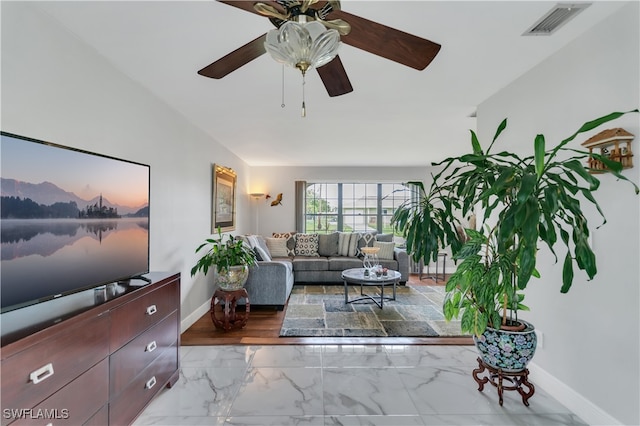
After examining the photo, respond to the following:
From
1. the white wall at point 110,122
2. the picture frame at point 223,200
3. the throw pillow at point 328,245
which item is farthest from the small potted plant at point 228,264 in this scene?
the throw pillow at point 328,245

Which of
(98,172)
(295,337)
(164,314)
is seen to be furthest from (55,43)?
(295,337)

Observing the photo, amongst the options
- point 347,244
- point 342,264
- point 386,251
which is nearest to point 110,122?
point 342,264

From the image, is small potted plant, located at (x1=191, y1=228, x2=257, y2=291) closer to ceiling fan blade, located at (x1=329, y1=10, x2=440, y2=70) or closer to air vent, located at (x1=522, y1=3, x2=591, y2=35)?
ceiling fan blade, located at (x1=329, y1=10, x2=440, y2=70)

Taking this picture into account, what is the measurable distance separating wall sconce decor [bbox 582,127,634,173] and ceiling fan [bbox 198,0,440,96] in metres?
1.06

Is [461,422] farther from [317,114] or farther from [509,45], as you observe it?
[317,114]

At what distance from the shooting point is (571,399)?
2002 millimetres

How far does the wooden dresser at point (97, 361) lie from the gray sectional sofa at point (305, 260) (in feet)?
5.97

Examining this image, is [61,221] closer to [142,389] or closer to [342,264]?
[142,389]

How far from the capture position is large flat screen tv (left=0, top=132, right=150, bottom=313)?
1216 millimetres

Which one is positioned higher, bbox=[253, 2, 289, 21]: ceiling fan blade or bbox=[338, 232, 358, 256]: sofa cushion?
bbox=[253, 2, 289, 21]: ceiling fan blade

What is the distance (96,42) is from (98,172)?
892 mm

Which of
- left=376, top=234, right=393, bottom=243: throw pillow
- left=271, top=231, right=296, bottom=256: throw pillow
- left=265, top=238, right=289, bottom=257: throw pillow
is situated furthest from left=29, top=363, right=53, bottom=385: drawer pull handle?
left=376, top=234, right=393, bottom=243: throw pillow

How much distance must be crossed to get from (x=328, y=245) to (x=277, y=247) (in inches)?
40.3

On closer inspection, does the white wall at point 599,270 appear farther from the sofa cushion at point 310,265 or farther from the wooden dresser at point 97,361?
the sofa cushion at point 310,265
